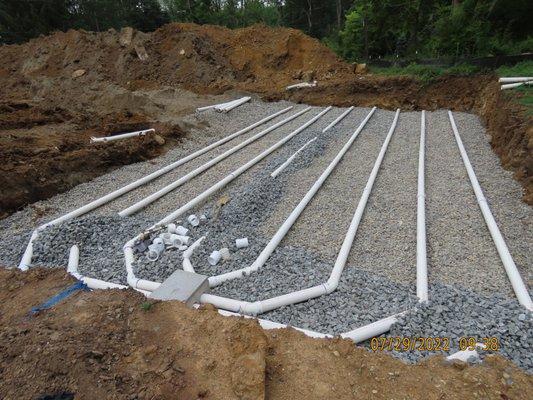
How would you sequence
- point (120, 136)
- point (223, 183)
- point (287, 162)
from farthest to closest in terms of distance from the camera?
point (120, 136) → point (287, 162) → point (223, 183)

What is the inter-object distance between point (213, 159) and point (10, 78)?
12.6 m

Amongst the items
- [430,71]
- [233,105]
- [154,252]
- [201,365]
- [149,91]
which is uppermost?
[430,71]

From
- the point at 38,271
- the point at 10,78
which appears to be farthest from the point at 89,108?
the point at 38,271

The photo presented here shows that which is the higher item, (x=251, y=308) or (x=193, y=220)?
(x=193, y=220)

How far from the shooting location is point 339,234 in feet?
14.0

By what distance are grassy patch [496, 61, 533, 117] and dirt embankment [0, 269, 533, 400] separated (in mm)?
6330

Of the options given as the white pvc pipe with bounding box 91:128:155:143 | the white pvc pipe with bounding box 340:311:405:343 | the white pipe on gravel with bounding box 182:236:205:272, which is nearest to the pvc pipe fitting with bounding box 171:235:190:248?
the white pipe on gravel with bounding box 182:236:205:272

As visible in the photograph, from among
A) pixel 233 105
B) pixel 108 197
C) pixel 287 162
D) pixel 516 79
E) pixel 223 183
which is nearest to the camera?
pixel 108 197

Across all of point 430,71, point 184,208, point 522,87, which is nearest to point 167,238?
point 184,208

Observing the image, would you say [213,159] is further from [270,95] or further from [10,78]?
[10,78]

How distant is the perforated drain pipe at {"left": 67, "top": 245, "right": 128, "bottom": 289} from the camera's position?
340 centimetres

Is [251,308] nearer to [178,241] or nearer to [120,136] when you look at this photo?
[178,241]

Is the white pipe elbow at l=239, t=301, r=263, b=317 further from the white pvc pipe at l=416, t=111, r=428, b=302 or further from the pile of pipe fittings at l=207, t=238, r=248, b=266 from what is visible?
the white pvc pipe at l=416, t=111, r=428, b=302

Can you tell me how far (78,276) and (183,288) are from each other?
1.34m
